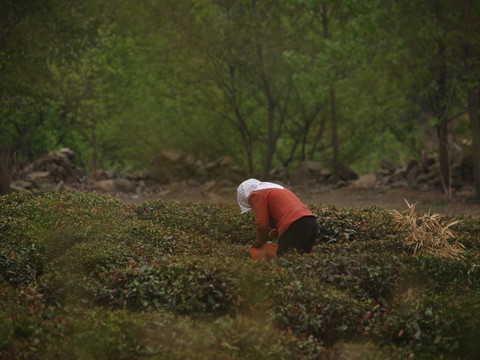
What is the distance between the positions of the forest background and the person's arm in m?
7.89

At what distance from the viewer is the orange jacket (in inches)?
269

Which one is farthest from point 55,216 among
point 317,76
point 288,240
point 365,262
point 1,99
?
point 317,76

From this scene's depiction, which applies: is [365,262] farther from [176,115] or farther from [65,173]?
[176,115]

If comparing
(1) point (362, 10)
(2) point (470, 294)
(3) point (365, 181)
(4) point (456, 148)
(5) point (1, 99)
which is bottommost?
(3) point (365, 181)

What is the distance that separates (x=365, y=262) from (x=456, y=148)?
576 inches

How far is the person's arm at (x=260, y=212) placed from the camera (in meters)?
6.87

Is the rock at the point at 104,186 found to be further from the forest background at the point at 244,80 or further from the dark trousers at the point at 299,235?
the dark trousers at the point at 299,235

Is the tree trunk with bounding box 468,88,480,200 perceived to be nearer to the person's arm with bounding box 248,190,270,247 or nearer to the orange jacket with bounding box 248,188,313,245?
the orange jacket with bounding box 248,188,313,245

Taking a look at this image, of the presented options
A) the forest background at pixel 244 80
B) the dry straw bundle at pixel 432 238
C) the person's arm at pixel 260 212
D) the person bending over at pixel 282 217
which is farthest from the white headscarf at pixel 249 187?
the forest background at pixel 244 80

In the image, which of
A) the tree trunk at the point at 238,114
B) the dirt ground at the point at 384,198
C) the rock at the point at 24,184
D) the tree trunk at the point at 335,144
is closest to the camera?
the dirt ground at the point at 384,198

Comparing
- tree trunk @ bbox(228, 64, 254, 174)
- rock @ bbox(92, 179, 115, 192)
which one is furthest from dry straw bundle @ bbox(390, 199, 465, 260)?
rock @ bbox(92, 179, 115, 192)

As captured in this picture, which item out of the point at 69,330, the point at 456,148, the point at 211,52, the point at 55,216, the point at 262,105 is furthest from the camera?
the point at 262,105

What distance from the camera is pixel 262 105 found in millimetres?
24016

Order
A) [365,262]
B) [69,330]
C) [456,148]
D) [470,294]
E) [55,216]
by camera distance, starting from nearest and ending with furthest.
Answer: [69,330] < [470,294] < [365,262] < [55,216] < [456,148]
